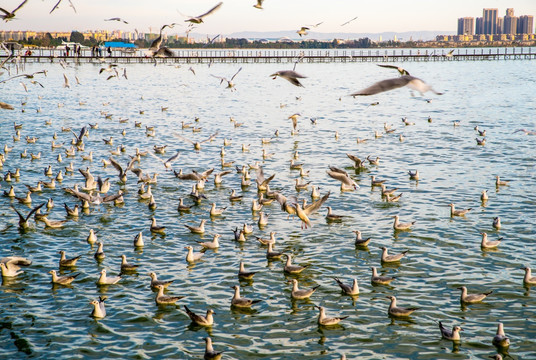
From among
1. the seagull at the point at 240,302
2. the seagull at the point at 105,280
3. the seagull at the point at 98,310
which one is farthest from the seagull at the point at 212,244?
the seagull at the point at 98,310

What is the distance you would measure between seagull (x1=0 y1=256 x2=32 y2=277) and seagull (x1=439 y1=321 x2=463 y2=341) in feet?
38.4

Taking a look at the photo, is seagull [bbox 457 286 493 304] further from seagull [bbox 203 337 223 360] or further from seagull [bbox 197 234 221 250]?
seagull [bbox 197 234 221 250]

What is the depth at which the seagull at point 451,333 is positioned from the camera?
13.3m

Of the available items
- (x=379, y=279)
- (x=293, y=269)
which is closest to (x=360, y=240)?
(x=379, y=279)

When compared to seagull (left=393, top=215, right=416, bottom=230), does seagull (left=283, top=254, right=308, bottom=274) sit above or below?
below

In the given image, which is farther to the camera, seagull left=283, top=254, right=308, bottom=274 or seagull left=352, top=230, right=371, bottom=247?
seagull left=352, top=230, right=371, bottom=247

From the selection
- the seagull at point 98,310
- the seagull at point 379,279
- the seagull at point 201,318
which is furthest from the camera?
the seagull at point 379,279

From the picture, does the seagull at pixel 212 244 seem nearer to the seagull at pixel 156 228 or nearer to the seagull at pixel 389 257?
the seagull at pixel 156 228

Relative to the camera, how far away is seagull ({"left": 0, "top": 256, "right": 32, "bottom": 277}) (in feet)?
55.0

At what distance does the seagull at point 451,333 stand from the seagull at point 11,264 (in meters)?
11.7

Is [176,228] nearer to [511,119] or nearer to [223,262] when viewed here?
[223,262]

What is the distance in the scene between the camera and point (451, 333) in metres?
13.4

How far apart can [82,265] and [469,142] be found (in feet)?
95.0

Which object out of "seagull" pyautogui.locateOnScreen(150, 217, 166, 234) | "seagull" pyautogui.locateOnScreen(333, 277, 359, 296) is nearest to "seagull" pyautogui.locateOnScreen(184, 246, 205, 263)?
"seagull" pyautogui.locateOnScreen(150, 217, 166, 234)
